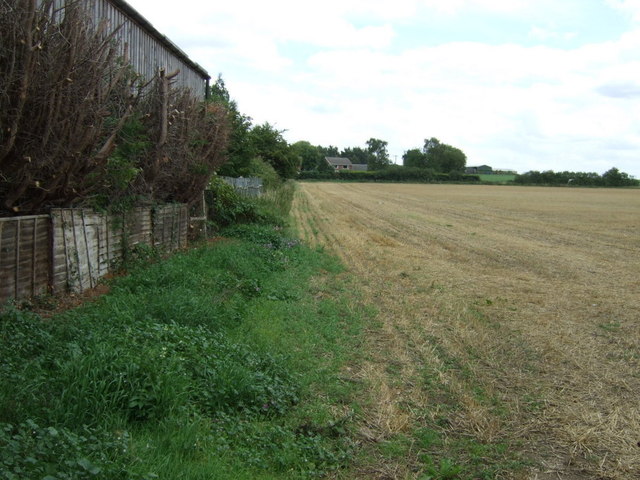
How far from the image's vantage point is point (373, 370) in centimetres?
638

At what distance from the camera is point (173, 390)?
4438 millimetres

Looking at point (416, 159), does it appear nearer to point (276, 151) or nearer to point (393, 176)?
point (393, 176)

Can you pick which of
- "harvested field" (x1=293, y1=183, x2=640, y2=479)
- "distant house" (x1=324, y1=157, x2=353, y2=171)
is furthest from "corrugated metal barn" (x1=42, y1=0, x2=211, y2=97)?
"distant house" (x1=324, y1=157, x2=353, y2=171)

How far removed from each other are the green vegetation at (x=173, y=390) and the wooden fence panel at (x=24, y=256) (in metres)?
0.35

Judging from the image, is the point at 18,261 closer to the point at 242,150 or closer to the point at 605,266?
the point at 605,266

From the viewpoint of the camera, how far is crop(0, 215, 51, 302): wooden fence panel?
22.4 ft

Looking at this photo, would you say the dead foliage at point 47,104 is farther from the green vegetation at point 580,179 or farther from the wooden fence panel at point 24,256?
the green vegetation at point 580,179

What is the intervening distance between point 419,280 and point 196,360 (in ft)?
24.1

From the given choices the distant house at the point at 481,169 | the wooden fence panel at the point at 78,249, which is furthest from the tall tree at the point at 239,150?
the distant house at the point at 481,169

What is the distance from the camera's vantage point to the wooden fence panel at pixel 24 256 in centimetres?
683

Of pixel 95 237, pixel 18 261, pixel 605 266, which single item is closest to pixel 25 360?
pixel 18 261

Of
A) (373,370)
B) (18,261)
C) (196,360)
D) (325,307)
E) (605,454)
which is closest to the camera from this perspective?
(605,454)

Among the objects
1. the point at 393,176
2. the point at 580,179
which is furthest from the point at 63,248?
the point at 580,179

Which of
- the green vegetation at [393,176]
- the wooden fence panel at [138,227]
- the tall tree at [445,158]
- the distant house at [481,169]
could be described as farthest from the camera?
the distant house at [481,169]
